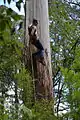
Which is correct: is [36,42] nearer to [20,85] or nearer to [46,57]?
[46,57]

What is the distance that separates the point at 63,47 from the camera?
7992mm

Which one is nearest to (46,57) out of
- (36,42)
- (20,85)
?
(36,42)

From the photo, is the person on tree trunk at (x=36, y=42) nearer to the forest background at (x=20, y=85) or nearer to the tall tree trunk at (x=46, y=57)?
the tall tree trunk at (x=46, y=57)

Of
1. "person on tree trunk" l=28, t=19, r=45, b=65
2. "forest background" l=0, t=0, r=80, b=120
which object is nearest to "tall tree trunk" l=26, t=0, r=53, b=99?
"person on tree trunk" l=28, t=19, r=45, b=65

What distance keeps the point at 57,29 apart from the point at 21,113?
632 cm

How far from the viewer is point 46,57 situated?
3420 millimetres

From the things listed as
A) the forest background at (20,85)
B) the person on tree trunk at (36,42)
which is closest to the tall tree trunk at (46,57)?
the person on tree trunk at (36,42)

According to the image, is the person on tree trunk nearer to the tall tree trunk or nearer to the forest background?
the tall tree trunk

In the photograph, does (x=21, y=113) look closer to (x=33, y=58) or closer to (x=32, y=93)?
(x=32, y=93)

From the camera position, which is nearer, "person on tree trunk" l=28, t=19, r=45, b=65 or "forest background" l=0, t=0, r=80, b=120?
"forest background" l=0, t=0, r=80, b=120

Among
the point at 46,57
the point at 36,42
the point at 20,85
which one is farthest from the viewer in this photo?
the point at 46,57

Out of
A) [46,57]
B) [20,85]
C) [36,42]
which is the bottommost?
[46,57]

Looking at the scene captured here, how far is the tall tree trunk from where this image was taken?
3104 mm

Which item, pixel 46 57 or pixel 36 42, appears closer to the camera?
pixel 36 42
